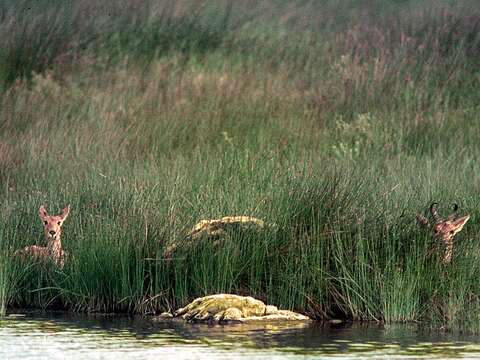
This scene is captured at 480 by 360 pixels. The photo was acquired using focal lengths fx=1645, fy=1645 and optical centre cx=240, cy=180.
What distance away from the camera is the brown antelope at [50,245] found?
51.3 ft

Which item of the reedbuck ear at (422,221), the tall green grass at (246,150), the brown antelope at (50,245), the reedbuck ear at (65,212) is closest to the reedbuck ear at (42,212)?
the brown antelope at (50,245)

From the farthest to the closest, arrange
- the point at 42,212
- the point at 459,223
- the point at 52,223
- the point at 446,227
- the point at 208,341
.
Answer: the point at 42,212 < the point at 52,223 < the point at 459,223 < the point at 446,227 < the point at 208,341

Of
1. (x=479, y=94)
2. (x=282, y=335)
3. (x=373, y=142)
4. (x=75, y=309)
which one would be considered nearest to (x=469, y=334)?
(x=282, y=335)

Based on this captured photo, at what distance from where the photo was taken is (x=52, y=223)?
15992mm

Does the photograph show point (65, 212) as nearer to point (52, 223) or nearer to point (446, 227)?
point (52, 223)

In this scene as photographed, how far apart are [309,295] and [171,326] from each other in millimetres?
1392

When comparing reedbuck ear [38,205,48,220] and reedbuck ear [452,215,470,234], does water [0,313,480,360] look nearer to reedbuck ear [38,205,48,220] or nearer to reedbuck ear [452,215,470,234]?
reedbuck ear [452,215,470,234]

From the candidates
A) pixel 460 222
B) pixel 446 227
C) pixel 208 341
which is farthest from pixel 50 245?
pixel 460 222

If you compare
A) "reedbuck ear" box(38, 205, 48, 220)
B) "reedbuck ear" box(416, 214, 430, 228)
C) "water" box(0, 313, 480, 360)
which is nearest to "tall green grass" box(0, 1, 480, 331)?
"reedbuck ear" box(416, 214, 430, 228)

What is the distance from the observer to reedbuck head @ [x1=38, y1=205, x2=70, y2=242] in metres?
15.9

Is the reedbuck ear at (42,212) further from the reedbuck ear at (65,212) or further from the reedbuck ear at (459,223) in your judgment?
the reedbuck ear at (459,223)

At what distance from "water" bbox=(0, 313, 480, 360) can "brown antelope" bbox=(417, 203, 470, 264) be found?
1.01 meters

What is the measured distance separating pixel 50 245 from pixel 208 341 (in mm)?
3147

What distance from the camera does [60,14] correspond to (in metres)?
26.5
